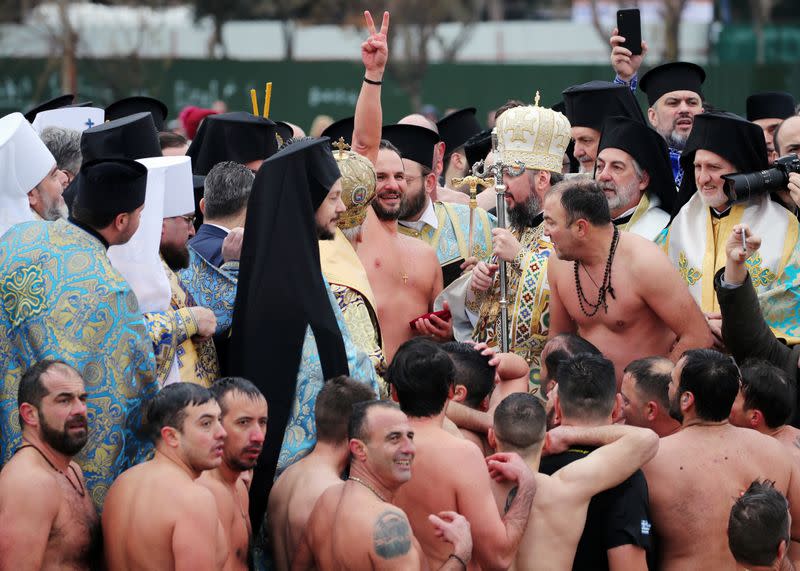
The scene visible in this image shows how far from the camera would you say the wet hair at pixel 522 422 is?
534cm

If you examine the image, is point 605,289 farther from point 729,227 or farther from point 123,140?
point 123,140

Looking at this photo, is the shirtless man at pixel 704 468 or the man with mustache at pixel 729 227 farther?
the man with mustache at pixel 729 227

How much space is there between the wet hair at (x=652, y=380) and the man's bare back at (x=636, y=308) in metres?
0.46

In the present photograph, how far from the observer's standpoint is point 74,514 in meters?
4.99

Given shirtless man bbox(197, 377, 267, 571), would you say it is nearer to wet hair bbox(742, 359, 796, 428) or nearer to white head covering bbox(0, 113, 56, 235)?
white head covering bbox(0, 113, 56, 235)

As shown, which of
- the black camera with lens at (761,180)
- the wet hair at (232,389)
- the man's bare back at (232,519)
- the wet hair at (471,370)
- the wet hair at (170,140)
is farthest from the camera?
the wet hair at (170,140)

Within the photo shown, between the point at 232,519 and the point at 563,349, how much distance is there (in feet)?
5.80

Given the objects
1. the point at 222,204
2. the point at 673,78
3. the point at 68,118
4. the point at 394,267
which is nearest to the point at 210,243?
the point at 222,204

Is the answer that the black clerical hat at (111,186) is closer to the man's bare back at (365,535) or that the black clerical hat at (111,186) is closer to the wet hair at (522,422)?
the man's bare back at (365,535)

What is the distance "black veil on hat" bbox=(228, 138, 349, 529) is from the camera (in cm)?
559

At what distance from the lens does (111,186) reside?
534cm

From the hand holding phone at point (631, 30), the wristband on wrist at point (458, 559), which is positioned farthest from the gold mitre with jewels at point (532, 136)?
the wristband on wrist at point (458, 559)

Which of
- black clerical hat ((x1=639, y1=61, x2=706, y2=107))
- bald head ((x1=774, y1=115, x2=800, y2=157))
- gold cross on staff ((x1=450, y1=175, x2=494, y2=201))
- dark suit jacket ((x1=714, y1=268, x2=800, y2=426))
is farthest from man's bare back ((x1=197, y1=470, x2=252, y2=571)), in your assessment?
black clerical hat ((x1=639, y1=61, x2=706, y2=107))

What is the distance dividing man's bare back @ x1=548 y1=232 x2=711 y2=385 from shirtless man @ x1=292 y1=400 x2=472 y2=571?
1.75 metres
